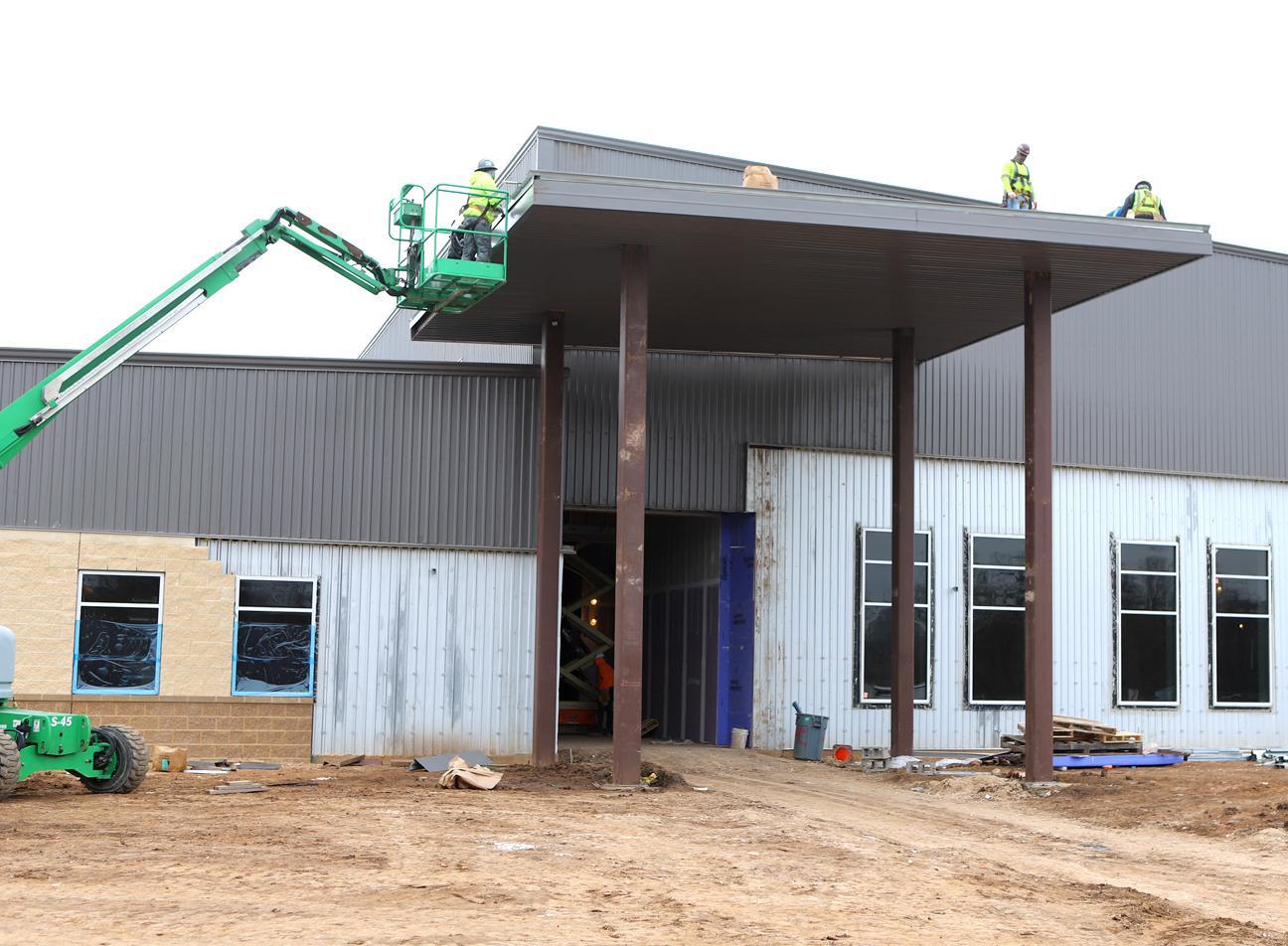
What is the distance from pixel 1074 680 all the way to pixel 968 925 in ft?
57.1

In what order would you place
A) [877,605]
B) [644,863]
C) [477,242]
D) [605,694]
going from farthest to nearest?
[605,694] < [877,605] < [477,242] < [644,863]

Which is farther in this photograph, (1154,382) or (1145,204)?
(1154,382)

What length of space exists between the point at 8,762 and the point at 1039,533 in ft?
43.1

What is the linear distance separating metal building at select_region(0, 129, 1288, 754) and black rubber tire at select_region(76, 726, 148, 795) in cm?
531

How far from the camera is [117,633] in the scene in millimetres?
22547

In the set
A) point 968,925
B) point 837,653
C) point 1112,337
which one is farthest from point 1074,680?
point 968,925

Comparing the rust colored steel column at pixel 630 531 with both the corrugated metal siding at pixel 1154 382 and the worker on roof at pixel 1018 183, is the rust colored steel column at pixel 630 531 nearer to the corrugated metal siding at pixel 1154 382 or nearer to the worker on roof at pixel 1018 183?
the worker on roof at pixel 1018 183

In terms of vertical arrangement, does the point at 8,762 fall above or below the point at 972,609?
below

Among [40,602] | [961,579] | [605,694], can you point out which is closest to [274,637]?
[40,602]

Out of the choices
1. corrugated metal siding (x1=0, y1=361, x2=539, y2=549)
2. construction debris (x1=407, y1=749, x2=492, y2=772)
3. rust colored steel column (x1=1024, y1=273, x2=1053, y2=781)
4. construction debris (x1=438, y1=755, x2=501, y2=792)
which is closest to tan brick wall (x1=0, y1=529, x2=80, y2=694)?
corrugated metal siding (x1=0, y1=361, x2=539, y2=549)

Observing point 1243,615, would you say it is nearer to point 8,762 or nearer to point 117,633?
point 117,633

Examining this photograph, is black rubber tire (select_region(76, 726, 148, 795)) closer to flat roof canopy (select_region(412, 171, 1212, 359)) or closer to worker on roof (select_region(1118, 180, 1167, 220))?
flat roof canopy (select_region(412, 171, 1212, 359))

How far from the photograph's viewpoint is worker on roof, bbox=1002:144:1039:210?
883 inches

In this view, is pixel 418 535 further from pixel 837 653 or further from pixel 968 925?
pixel 968 925
